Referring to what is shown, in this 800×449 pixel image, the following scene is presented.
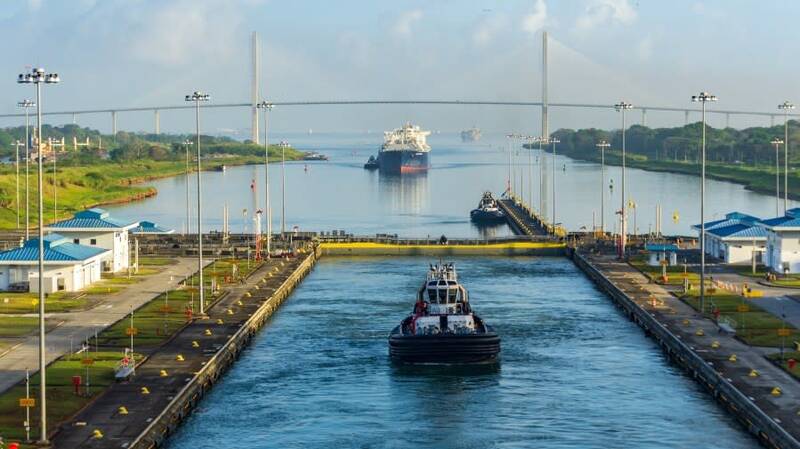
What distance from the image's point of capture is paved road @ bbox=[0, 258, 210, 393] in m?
56.0

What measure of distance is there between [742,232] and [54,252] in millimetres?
42470

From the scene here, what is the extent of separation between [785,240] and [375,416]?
43.0 m

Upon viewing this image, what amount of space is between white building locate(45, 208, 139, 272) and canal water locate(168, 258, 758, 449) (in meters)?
15.4

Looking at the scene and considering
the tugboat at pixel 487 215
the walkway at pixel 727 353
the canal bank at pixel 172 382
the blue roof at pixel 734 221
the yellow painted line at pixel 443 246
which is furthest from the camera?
the tugboat at pixel 487 215

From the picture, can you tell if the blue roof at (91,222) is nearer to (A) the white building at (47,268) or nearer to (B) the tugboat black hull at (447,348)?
(A) the white building at (47,268)

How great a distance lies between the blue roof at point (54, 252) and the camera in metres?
78.8

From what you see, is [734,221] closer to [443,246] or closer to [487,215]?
[443,246]

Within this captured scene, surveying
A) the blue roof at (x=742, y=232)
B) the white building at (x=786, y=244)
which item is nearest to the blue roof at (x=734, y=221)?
the blue roof at (x=742, y=232)

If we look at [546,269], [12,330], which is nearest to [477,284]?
[546,269]

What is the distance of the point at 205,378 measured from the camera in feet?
182

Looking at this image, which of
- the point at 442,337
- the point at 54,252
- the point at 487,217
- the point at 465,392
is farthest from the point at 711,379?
the point at 487,217

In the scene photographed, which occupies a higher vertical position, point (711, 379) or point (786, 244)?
point (786, 244)

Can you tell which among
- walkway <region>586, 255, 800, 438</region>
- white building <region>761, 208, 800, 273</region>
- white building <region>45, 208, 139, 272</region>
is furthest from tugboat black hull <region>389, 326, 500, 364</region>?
white building <region>45, 208, 139, 272</region>

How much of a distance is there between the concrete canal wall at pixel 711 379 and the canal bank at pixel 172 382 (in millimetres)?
18450
